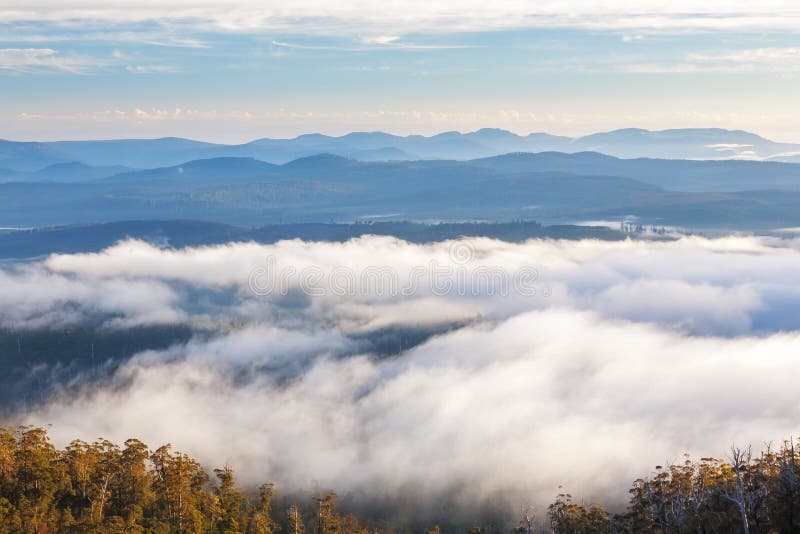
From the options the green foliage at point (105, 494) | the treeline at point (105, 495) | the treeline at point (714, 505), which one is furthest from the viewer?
the green foliage at point (105, 494)

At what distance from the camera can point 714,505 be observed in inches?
3238

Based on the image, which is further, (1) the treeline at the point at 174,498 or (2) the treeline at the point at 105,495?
(2) the treeline at the point at 105,495

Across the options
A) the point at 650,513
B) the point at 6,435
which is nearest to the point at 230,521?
the point at 6,435

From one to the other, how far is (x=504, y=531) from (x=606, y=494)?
966 inches

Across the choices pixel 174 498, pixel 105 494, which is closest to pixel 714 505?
pixel 174 498

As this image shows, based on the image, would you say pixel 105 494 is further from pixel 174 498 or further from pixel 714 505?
pixel 714 505

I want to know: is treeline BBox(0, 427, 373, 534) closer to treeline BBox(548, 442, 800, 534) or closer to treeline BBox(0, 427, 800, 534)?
treeline BBox(0, 427, 800, 534)

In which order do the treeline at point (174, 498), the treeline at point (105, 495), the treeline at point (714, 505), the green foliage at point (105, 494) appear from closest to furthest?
the treeline at point (714, 505)
the treeline at point (174, 498)
the treeline at point (105, 495)
the green foliage at point (105, 494)

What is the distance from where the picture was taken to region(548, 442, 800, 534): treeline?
7338cm

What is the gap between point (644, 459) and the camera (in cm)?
18762

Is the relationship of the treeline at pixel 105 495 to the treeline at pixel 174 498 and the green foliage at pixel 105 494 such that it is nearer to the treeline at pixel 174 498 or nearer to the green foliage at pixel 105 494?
the green foliage at pixel 105 494

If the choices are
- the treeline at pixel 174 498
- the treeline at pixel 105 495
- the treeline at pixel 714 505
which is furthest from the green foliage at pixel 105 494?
the treeline at pixel 714 505

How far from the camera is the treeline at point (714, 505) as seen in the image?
7338 cm

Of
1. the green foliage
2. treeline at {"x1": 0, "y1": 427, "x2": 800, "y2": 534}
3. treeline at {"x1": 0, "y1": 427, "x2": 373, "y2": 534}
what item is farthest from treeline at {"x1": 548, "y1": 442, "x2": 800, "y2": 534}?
the green foliage
